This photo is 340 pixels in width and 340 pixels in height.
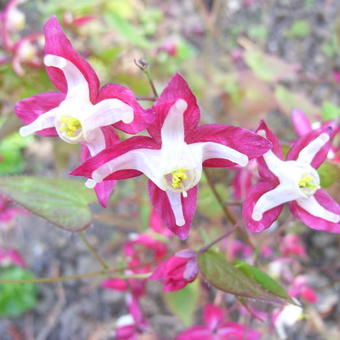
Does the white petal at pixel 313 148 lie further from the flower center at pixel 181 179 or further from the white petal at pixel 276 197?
the flower center at pixel 181 179

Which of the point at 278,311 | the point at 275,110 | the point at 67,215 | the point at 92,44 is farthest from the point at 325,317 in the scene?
the point at 92,44

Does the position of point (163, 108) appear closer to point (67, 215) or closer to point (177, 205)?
point (177, 205)

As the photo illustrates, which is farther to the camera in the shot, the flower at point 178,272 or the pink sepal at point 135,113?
the flower at point 178,272

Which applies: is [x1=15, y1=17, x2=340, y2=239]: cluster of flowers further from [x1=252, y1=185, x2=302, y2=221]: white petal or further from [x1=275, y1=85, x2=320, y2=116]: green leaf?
[x1=275, y1=85, x2=320, y2=116]: green leaf

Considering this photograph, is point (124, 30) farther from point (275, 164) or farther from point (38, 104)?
point (275, 164)

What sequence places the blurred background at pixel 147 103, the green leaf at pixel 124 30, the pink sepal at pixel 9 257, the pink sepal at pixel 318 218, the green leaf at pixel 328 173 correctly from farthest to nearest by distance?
the pink sepal at pixel 9 257
the green leaf at pixel 124 30
the blurred background at pixel 147 103
the green leaf at pixel 328 173
the pink sepal at pixel 318 218

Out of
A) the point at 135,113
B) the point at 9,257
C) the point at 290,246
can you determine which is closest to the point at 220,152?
the point at 135,113

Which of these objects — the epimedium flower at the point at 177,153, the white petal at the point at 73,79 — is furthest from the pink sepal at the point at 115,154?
the white petal at the point at 73,79

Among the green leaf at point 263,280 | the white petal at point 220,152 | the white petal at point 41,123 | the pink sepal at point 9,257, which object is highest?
the white petal at point 220,152

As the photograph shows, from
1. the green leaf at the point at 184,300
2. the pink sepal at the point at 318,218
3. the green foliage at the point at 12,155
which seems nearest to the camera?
the pink sepal at the point at 318,218
